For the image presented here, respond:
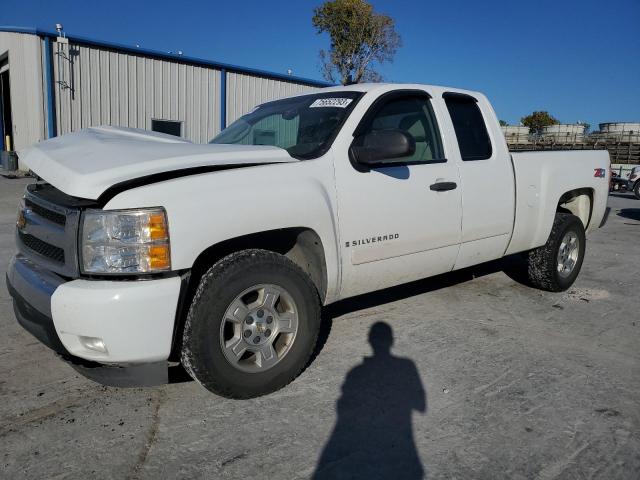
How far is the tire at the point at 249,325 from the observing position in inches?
101

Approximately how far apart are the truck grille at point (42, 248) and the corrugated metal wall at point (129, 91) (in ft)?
40.6

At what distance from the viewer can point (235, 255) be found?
2738 millimetres

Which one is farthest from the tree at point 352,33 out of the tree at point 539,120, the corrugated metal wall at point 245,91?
the tree at point 539,120

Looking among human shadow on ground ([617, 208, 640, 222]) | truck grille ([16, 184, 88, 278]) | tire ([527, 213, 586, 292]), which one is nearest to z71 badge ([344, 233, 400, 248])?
truck grille ([16, 184, 88, 278])

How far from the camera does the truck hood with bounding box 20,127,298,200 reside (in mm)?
2400

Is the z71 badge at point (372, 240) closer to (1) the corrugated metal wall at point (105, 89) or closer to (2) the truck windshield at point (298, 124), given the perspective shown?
(2) the truck windshield at point (298, 124)

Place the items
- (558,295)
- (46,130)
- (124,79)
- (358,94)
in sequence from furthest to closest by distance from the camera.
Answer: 1. (124,79)
2. (46,130)
3. (558,295)
4. (358,94)

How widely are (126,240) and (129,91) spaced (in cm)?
1424

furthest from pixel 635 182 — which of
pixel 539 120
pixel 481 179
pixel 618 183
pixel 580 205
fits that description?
pixel 539 120

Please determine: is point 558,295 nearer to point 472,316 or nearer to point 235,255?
point 472,316

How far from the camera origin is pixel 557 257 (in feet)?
16.6

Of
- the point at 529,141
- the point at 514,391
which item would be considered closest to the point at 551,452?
the point at 514,391

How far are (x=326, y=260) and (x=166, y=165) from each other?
3.70 ft

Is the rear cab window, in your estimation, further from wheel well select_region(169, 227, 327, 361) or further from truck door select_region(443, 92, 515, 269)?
wheel well select_region(169, 227, 327, 361)
